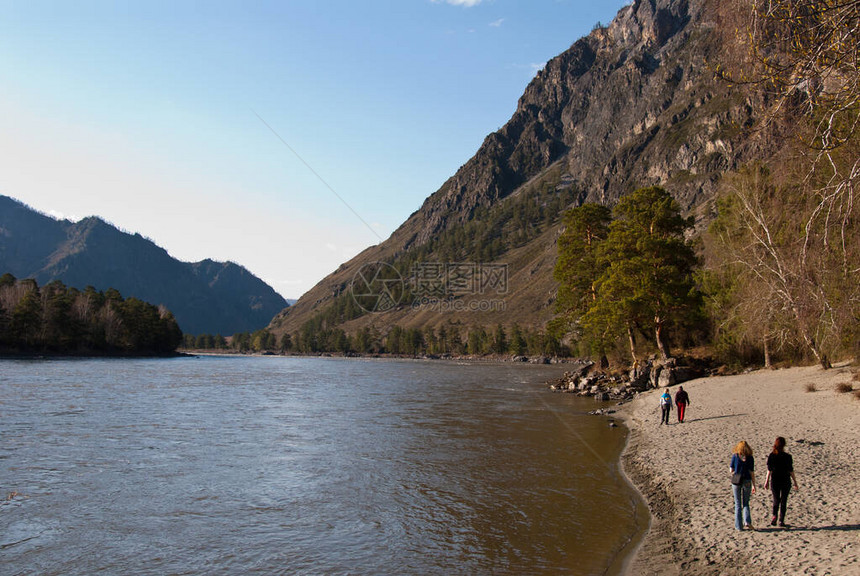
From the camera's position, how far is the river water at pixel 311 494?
13523mm

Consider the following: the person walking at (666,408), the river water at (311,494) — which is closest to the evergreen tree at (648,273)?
the river water at (311,494)

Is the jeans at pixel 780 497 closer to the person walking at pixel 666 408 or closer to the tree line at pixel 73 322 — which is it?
the person walking at pixel 666 408

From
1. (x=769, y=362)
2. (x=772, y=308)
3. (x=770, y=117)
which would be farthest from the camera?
(x=769, y=362)

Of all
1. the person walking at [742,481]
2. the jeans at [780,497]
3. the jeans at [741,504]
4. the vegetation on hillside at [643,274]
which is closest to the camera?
the jeans at [780,497]

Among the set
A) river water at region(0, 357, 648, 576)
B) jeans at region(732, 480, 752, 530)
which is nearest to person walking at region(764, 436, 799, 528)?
jeans at region(732, 480, 752, 530)

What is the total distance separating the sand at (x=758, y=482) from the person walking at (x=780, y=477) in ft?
1.52

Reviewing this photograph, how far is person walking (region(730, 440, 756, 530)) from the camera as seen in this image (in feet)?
41.8

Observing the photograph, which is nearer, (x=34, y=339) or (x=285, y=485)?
(x=285, y=485)

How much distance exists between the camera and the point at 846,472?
16109 millimetres

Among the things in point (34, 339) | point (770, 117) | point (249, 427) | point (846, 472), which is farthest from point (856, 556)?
point (34, 339)

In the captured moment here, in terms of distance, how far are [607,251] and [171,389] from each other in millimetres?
48454

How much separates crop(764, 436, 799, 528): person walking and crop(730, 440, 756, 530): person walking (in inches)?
15.3

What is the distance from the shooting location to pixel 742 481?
12.7 m

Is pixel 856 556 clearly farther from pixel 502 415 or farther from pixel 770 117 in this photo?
pixel 502 415
